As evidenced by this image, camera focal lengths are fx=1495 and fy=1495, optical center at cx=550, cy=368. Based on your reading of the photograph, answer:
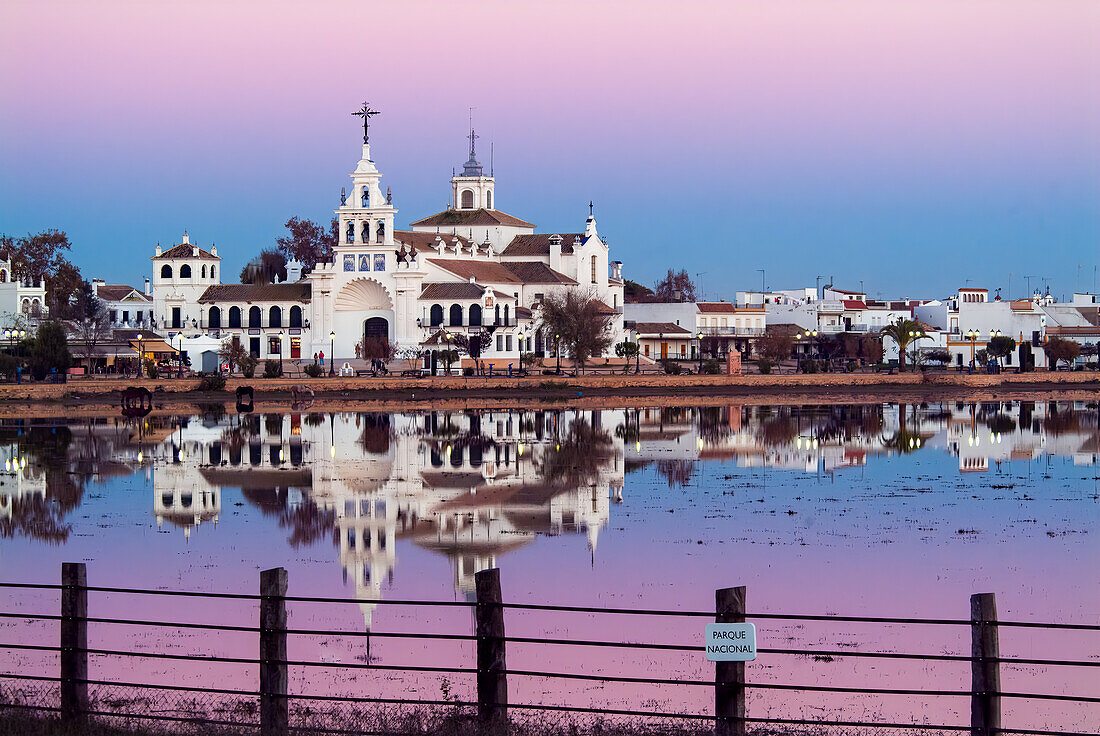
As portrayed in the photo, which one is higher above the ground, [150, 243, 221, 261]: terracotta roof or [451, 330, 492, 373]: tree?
[150, 243, 221, 261]: terracotta roof

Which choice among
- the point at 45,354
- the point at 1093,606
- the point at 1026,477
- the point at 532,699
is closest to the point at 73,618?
the point at 532,699

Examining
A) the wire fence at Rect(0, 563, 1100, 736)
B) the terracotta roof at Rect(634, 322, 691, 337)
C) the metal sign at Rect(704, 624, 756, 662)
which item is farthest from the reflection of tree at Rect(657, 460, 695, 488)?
the terracotta roof at Rect(634, 322, 691, 337)

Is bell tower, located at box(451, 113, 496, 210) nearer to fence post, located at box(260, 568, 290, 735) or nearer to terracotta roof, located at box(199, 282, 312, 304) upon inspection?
terracotta roof, located at box(199, 282, 312, 304)

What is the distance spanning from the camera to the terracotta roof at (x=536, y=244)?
9125cm

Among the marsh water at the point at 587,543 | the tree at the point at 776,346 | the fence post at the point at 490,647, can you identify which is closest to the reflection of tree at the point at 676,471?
the marsh water at the point at 587,543

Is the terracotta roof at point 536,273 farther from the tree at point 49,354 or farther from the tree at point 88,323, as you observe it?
the tree at point 49,354

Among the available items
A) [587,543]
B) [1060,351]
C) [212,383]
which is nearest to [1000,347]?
[1060,351]

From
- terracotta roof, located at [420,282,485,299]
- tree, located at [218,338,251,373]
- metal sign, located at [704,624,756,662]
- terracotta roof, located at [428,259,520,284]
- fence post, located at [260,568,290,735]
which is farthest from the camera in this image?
terracotta roof, located at [428,259,520,284]

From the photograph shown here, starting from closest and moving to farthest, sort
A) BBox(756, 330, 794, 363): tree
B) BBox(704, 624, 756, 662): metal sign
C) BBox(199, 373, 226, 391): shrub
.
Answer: BBox(704, 624, 756, 662): metal sign < BBox(199, 373, 226, 391): shrub < BBox(756, 330, 794, 363): tree

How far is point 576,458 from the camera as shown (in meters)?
34.1

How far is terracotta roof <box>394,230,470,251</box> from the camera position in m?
88.2

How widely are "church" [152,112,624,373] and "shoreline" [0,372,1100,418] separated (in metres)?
12.7

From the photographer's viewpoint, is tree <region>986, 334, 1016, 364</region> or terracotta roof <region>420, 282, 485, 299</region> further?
tree <region>986, 334, 1016, 364</region>

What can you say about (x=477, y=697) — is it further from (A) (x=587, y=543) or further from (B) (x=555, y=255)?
(B) (x=555, y=255)
